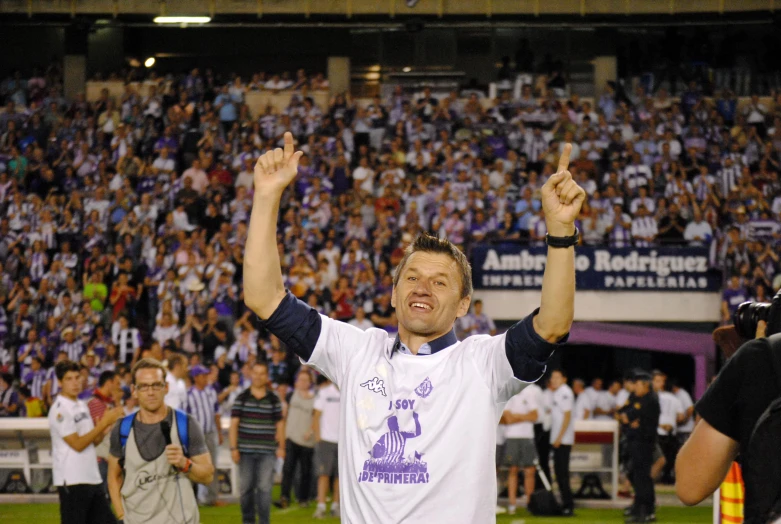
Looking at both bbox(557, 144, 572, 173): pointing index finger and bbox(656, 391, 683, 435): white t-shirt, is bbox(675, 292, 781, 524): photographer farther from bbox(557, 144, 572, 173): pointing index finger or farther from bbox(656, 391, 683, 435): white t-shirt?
bbox(656, 391, 683, 435): white t-shirt

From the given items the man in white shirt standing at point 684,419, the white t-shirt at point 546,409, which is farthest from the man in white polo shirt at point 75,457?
the man in white shirt standing at point 684,419

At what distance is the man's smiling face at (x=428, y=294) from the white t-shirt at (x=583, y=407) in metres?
13.8

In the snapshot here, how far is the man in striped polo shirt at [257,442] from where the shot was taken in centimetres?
1097

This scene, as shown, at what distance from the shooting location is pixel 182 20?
25062 millimetres

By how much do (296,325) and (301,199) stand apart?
18.9m

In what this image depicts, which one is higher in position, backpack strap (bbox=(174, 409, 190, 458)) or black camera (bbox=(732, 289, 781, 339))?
black camera (bbox=(732, 289, 781, 339))

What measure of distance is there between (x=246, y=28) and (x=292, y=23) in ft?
14.3

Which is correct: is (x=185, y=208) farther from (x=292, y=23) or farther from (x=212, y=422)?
(x=212, y=422)

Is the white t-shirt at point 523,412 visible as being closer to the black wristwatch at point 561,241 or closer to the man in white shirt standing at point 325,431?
the man in white shirt standing at point 325,431

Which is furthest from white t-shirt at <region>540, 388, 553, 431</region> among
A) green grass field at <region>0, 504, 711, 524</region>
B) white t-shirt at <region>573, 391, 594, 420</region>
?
white t-shirt at <region>573, 391, 594, 420</region>

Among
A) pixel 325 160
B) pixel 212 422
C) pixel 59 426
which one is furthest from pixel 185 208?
pixel 59 426

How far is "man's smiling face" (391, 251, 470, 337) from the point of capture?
3.92 metres

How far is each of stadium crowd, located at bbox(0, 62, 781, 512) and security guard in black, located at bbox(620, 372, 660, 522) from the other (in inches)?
157

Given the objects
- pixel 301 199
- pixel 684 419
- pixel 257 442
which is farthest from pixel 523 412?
pixel 301 199
